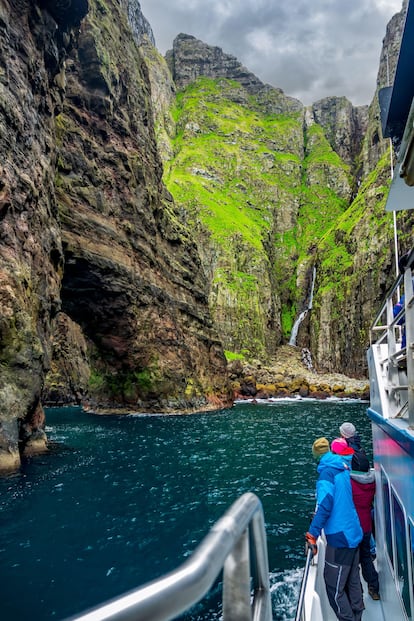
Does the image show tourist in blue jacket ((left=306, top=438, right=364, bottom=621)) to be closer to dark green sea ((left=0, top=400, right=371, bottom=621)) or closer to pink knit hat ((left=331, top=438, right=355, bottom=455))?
pink knit hat ((left=331, top=438, right=355, bottom=455))

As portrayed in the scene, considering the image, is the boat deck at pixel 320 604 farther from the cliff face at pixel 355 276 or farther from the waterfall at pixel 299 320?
the waterfall at pixel 299 320

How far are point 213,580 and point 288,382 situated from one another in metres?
64.0

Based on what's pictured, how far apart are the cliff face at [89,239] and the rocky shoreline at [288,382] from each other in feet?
33.5

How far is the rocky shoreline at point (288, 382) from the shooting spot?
185ft

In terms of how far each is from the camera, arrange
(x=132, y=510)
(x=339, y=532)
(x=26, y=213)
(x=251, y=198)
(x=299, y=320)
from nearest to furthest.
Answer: (x=339, y=532) < (x=132, y=510) < (x=26, y=213) < (x=299, y=320) < (x=251, y=198)

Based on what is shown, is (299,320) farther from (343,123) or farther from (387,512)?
(343,123)

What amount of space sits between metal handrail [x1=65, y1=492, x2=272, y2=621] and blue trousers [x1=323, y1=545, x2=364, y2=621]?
4083 millimetres

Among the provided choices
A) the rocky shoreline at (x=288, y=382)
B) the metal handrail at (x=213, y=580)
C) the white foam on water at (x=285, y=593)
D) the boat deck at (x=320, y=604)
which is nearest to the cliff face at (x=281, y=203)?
the rocky shoreline at (x=288, y=382)

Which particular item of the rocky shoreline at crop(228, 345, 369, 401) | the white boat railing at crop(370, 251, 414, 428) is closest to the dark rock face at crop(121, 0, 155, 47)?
the rocky shoreline at crop(228, 345, 369, 401)

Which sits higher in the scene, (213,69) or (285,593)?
(213,69)

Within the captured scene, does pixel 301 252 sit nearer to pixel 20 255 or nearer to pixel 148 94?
pixel 148 94

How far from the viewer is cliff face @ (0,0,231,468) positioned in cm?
1928

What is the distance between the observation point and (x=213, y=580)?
1122 mm

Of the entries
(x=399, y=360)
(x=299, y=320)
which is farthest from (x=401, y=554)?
(x=299, y=320)
